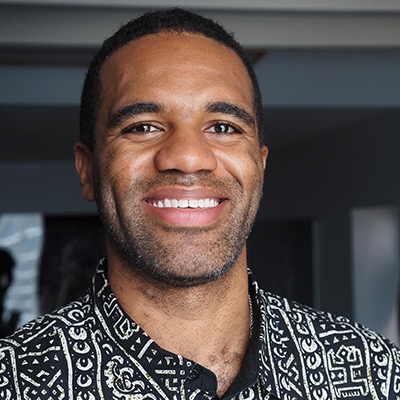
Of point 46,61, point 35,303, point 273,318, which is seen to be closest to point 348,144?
point 46,61

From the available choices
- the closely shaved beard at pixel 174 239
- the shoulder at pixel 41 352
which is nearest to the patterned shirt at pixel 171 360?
the shoulder at pixel 41 352

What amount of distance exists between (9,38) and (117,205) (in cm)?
207

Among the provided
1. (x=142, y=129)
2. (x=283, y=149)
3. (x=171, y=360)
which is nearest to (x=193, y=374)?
(x=171, y=360)

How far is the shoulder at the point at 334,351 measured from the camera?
1275 millimetres

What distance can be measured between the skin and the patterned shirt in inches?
1.6

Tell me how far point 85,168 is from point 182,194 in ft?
0.87

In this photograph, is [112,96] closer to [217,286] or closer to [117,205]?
[117,205]

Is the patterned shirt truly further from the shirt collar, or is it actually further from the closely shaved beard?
the closely shaved beard

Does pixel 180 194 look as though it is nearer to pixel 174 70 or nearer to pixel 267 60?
pixel 174 70

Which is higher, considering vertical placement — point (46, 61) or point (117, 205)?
point (46, 61)

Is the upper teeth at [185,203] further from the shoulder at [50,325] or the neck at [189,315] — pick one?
the shoulder at [50,325]

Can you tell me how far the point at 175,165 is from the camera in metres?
1.17

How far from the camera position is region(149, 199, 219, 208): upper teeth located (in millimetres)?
1173

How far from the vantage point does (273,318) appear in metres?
1.34
